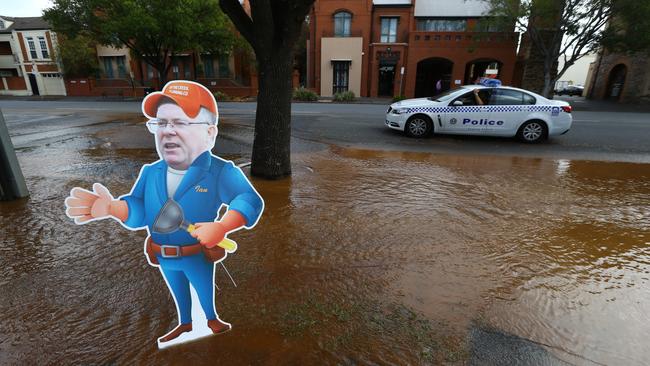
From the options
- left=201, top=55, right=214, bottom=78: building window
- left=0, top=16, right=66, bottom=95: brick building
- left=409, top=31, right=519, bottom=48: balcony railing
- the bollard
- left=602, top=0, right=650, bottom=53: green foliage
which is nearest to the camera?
the bollard

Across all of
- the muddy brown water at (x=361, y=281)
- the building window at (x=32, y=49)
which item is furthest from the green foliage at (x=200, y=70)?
the muddy brown water at (x=361, y=281)

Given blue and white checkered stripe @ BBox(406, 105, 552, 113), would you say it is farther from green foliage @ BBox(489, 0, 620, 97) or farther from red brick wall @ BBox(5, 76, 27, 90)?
red brick wall @ BBox(5, 76, 27, 90)

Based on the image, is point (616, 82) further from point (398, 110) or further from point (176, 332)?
point (176, 332)

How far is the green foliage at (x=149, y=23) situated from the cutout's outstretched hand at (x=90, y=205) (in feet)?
82.1

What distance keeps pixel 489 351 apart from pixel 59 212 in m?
5.06

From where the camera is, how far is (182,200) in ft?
7.16

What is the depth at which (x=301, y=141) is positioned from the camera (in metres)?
9.77

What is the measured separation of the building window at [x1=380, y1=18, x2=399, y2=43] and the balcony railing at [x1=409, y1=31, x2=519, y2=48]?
203cm

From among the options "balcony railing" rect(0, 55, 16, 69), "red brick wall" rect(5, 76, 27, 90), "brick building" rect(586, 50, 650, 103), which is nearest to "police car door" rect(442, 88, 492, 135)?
"brick building" rect(586, 50, 650, 103)

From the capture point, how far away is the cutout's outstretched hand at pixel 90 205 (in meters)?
2.07

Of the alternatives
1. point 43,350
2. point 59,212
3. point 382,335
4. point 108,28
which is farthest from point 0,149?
point 108,28

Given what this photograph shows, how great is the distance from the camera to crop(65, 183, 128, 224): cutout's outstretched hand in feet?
6.79

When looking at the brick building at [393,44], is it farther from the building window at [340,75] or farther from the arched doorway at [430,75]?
the arched doorway at [430,75]

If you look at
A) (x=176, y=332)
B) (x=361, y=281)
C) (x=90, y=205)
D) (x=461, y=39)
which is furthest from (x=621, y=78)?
(x=90, y=205)
